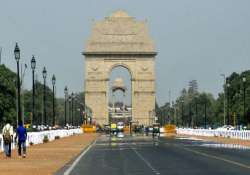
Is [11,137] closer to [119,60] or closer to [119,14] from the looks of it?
[119,60]

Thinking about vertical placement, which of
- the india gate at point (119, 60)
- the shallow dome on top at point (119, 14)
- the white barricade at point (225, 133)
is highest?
the shallow dome on top at point (119, 14)

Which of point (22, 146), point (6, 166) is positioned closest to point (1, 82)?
point (22, 146)

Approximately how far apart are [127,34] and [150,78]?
10463 millimetres

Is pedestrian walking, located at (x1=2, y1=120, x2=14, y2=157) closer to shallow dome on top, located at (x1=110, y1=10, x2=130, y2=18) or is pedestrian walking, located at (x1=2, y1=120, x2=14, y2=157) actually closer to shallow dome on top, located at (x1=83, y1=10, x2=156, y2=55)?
shallow dome on top, located at (x1=83, y1=10, x2=156, y2=55)

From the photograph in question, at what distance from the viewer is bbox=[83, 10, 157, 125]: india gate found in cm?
19350

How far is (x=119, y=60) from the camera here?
19550 cm

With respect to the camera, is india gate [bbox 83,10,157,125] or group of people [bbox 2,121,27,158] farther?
india gate [bbox 83,10,157,125]

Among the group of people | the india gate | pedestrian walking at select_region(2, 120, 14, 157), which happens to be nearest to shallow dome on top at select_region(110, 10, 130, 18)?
the india gate

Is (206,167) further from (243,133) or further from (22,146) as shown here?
(243,133)

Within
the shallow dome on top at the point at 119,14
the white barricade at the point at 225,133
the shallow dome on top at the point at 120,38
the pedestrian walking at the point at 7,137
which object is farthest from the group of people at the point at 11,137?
the shallow dome on top at the point at 119,14

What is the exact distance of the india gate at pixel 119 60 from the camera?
635 ft

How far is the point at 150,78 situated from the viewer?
19475 centimetres

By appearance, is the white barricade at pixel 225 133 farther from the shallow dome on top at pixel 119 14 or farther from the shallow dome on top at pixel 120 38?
the shallow dome on top at pixel 119 14

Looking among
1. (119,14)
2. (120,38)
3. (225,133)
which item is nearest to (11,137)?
(225,133)
